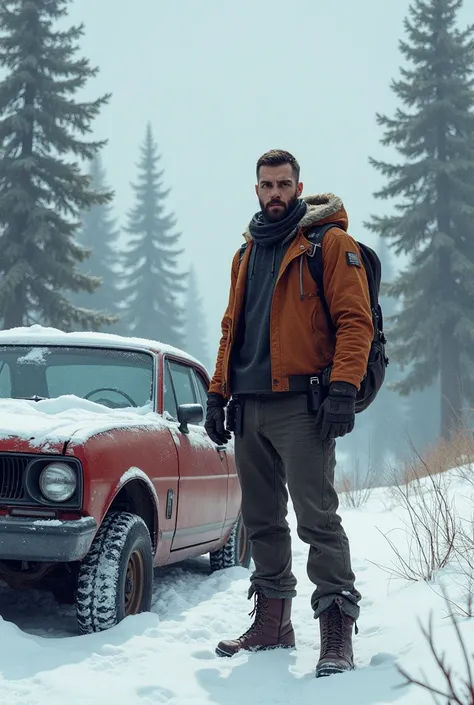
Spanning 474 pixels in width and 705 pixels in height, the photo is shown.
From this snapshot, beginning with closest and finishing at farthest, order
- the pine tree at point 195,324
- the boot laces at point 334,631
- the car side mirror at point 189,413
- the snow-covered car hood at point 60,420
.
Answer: the boot laces at point 334,631, the snow-covered car hood at point 60,420, the car side mirror at point 189,413, the pine tree at point 195,324

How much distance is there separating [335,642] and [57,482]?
139 cm

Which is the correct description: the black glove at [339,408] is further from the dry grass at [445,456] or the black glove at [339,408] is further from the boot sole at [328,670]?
the dry grass at [445,456]

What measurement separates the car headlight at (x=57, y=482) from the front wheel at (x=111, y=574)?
1.12 feet

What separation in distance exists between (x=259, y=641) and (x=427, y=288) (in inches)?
844

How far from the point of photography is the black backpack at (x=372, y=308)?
3.76 meters

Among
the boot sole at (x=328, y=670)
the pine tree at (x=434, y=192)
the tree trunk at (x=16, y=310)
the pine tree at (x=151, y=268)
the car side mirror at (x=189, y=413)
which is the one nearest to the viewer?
the boot sole at (x=328, y=670)

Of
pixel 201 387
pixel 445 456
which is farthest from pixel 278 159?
pixel 445 456

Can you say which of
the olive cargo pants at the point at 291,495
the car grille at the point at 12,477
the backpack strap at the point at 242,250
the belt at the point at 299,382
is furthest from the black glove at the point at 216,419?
the car grille at the point at 12,477

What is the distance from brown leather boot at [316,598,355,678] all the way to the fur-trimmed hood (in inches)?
65.8

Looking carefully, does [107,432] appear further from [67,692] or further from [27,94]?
[27,94]

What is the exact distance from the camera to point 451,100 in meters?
24.5

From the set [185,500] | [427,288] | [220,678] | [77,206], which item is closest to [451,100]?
[427,288]

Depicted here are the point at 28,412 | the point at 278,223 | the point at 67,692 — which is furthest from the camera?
the point at 28,412

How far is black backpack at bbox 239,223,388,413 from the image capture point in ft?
12.3
